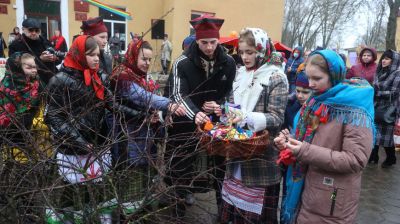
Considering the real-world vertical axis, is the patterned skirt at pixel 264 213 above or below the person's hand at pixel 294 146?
below

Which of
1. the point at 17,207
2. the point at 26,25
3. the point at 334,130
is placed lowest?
the point at 17,207

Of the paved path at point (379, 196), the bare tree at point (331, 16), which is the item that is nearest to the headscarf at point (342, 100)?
the paved path at point (379, 196)

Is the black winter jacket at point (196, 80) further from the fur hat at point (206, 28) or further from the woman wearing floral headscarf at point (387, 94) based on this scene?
the woman wearing floral headscarf at point (387, 94)

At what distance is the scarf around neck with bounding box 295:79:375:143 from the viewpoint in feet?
6.08

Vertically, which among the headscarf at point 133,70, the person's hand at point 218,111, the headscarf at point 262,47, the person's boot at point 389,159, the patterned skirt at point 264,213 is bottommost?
the person's boot at point 389,159

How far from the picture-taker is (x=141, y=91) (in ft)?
8.14

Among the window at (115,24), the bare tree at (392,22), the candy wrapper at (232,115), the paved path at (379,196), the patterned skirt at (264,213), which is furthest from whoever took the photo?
the bare tree at (392,22)

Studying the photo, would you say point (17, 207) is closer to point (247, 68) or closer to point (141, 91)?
point (141, 91)

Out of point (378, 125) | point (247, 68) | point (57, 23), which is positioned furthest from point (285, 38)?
point (247, 68)

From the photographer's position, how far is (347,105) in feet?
6.16

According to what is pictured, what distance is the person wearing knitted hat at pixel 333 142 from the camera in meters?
1.84

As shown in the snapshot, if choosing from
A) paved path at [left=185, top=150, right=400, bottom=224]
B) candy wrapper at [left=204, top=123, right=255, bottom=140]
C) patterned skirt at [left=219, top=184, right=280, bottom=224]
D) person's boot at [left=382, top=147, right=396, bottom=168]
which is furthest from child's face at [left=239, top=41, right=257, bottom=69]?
person's boot at [left=382, top=147, right=396, bottom=168]

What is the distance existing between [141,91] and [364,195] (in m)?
3.10

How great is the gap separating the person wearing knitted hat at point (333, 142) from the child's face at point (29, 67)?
2.48 meters
